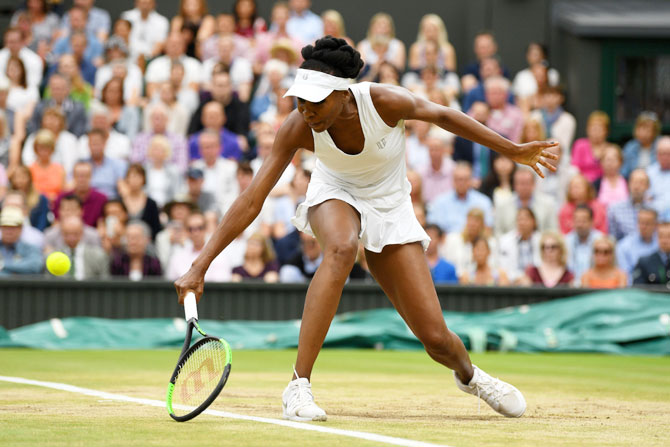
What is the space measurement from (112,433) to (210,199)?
879 cm

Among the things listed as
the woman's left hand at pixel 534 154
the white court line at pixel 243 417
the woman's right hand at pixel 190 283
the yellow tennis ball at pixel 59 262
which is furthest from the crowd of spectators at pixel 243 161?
the woman's right hand at pixel 190 283

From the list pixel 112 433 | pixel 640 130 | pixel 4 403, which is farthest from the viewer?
pixel 640 130

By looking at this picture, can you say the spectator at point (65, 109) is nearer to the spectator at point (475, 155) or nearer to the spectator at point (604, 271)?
the spectator at point (475, 155)

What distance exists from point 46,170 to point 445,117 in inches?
353

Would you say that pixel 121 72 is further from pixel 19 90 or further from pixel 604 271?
pixel 604 271

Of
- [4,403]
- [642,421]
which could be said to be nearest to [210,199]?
[4,403]

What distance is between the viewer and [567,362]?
10.3m

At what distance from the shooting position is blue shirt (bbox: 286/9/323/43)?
51.2ft

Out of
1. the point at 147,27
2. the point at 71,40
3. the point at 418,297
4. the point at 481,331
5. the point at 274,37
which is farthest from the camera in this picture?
the point at 147,27

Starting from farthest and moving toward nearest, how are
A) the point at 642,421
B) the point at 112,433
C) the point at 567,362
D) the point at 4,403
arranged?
the point at 567,362 < the point at 4,403 < the point at 642,421 < the point at 112,433

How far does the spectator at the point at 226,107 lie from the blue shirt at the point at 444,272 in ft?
10.6

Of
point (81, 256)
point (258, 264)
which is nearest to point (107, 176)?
point (81, 256)

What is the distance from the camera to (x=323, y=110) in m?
5.34

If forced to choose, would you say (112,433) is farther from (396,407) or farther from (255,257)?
(255,257)
